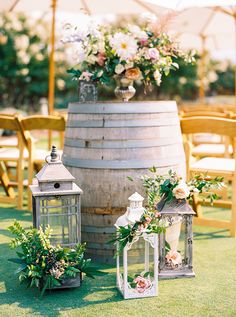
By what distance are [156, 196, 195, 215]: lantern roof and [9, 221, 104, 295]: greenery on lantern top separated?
1.70 ft

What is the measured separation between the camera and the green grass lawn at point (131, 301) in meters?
2.56

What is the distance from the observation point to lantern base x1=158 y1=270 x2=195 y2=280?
3.04 m

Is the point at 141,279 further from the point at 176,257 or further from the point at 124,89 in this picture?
the point at 124,89

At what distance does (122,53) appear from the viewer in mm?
3447

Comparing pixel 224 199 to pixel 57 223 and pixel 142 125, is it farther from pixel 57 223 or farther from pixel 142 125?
pixel 57 223

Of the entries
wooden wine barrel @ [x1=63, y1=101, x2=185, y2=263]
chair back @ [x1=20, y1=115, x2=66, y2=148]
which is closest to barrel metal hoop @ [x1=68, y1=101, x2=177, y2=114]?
wooden wine barrel @ [x1=63, y1=101, x2=185, y2=263]

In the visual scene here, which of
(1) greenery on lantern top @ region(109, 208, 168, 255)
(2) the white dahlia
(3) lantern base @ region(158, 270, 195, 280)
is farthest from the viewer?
(2) the white dahlia

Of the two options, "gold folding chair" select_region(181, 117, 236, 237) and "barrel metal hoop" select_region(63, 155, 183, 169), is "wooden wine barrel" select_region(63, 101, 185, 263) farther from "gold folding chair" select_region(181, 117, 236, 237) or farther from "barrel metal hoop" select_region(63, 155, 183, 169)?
"gold folding chair" select_region(181, 117, 236, 237)

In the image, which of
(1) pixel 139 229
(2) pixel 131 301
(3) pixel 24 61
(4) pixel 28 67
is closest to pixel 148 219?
(1) pixel 139 229

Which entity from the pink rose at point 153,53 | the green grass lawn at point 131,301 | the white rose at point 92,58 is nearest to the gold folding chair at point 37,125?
the white rose at point 92,58

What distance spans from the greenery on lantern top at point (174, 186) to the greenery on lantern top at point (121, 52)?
34.3 inches

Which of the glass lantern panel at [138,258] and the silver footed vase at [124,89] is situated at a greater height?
the silver footed vase at [124,89]

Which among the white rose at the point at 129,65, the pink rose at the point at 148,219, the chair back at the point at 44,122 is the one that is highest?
the white rose at the point at 129,65

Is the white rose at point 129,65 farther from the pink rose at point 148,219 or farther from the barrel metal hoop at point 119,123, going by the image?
the pink rose at point 148,219
